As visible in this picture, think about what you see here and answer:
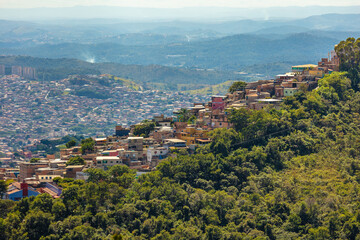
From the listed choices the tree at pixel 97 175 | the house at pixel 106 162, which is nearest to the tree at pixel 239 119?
the house at pixel 106 162

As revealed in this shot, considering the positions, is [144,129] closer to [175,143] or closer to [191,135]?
[191,135]

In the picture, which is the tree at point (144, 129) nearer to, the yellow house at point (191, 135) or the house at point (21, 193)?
the yellow house at point (191, 135)

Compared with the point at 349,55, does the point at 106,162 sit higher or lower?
lower

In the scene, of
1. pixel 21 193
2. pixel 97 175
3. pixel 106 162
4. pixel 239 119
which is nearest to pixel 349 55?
pixel 239 119

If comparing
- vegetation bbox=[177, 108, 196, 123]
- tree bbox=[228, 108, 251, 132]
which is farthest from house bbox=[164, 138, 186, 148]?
vegetation bbox=[177, 108, 196, 123]

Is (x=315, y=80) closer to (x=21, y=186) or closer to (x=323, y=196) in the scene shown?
(x=323, y=196)

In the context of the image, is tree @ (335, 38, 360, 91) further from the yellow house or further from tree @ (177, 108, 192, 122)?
the yellow house

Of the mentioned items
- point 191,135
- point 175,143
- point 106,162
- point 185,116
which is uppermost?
point 191,135

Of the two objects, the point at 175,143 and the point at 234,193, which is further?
the point at 175,143
